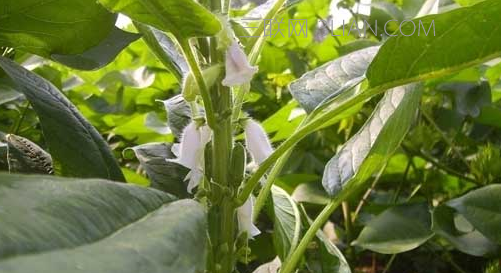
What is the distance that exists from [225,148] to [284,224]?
0.78 feet

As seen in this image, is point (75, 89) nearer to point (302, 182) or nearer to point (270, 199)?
point (302, 182)

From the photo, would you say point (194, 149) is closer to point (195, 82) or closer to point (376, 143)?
point (195, 82)

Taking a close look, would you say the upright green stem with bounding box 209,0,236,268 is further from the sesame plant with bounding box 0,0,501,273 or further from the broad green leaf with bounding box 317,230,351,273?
the broad green leaf with bounding box 317,230,351,273

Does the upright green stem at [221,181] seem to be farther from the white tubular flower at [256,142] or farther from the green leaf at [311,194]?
the green leaf at [311,194]

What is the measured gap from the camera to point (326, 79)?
2.68 ft

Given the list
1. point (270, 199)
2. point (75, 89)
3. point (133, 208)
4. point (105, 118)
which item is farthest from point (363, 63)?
point (75, 89)

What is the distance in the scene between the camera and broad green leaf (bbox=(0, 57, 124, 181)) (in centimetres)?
62

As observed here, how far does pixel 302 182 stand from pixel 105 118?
0.43 m

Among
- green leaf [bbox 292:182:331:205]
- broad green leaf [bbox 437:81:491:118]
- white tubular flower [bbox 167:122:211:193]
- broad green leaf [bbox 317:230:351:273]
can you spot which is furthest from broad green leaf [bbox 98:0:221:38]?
broad green leaf [bbox 437:81:491:118]

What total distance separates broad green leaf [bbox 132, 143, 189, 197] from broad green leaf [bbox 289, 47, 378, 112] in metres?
0.15

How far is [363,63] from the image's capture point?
85 centimetres

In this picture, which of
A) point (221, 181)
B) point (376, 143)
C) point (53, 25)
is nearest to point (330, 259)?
point (376, 143)

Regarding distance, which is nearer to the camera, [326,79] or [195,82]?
[195,82]

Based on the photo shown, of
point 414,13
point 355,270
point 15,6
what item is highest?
point 15,6
